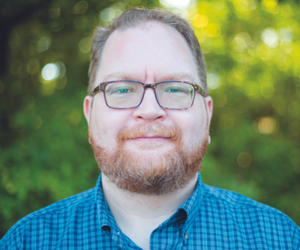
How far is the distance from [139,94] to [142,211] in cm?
74

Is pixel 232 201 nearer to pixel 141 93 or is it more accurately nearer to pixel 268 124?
pixel 141 93

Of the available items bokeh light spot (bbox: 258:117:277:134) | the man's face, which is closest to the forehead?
the man's face

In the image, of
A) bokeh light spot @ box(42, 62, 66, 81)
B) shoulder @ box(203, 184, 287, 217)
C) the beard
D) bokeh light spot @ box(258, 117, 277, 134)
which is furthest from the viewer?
bokeh light spot @ box(258, 117, 277, 134)

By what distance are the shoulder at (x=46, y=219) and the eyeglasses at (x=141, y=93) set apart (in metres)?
0.75

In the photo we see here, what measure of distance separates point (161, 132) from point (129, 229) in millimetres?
653

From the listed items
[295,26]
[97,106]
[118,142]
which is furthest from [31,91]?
[295,26]

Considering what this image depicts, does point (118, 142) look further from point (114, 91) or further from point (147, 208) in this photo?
point (147, 208)

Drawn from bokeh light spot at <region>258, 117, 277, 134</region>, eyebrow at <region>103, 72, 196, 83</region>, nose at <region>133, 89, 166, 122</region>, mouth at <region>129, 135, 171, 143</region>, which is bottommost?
bokeh light spot at <region>258, 117, 277, 134</region>

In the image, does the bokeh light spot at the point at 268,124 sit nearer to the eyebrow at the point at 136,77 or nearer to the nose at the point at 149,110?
the eyebrow at the point at 136,77

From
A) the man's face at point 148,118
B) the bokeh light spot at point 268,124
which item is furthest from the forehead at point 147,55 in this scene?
the bokeh light spot at point 268,124

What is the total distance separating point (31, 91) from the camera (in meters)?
3.54

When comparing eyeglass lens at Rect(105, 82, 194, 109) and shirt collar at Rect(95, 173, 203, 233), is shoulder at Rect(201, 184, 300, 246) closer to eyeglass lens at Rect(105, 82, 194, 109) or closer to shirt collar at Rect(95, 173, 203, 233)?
shirt collar at Rect(95, 173, 203, 233)

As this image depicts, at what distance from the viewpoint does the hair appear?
1.76 meters

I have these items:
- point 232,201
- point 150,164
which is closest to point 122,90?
point 150,164
